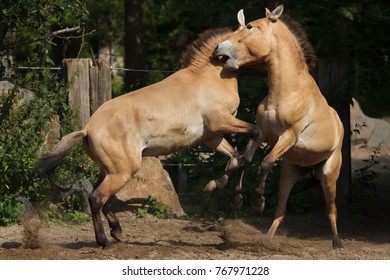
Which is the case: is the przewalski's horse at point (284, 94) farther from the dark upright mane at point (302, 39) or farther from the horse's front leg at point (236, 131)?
the horse's front leg at point (236, 131)

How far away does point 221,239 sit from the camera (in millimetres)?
9477

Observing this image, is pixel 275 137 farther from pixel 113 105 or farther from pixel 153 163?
pixel 153 163

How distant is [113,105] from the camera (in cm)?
862

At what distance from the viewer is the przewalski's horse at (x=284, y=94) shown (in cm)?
874

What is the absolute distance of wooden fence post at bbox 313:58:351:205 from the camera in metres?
11.4

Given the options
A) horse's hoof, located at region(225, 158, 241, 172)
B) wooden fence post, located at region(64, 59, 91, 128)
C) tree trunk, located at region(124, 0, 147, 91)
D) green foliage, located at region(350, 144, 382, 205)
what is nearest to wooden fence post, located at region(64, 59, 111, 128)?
wooden fence post, located at region(64, 59, 91, 128)

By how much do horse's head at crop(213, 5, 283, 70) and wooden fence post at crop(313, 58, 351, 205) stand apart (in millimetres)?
2708

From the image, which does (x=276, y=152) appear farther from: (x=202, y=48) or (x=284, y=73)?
(x=202, y=48)

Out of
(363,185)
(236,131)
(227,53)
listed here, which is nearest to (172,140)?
(236,131)

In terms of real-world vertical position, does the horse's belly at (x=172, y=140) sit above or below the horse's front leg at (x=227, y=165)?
above

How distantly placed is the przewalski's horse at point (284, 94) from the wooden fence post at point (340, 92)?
2.25m

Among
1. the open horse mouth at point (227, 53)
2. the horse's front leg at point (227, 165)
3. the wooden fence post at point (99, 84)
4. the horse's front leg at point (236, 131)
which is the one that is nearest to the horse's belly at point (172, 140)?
the horse's front leg at point (236, 131)

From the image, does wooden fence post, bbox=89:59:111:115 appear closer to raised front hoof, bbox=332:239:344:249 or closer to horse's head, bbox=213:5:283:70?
horse's head, bbox=213:5:283:70

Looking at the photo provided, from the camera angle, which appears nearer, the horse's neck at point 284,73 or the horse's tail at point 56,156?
the horse's tail at point 56,156
